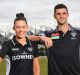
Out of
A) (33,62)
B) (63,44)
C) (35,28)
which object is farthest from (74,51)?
(35,28)

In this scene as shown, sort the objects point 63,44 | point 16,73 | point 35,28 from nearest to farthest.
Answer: point 16,73 < point 63,44 < point 35,28

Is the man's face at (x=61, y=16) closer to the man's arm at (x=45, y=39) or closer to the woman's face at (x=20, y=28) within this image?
the man's arm at (x=45, y=39)

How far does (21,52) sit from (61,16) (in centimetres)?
91

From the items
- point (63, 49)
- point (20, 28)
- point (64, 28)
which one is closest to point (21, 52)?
point (20, 28)

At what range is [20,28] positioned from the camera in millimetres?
6145

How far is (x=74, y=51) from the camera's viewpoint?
255 inches

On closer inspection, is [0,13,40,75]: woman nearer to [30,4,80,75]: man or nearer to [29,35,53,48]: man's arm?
[29,35,53,48]: man's arm

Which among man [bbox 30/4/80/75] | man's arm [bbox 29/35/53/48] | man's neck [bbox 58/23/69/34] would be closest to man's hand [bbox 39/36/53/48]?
man's arm [bbox 29/35/53/48]

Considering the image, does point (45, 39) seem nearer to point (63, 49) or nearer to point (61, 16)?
point (63, 49)

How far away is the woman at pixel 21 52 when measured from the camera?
20.1 ft

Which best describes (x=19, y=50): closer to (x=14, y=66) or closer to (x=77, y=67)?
(x=14, y=66)

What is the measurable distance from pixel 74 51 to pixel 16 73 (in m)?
1.04

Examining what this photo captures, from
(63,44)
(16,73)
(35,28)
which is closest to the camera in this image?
(16,73)

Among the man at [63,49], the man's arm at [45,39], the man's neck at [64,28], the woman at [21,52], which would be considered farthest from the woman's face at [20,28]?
the man's neck at [64,28]
